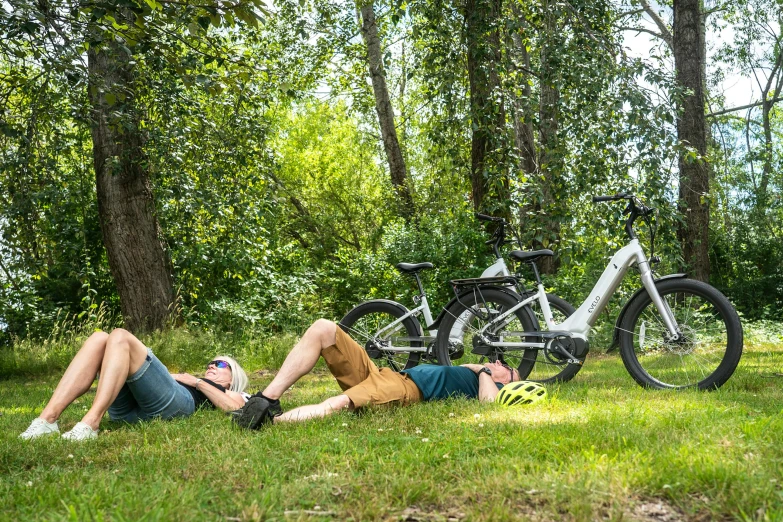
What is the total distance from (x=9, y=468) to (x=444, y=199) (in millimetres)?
11942

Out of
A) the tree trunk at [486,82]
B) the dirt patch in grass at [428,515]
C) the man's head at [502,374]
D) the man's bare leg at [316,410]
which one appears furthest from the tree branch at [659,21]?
the dirt patch in grass at [428,515]

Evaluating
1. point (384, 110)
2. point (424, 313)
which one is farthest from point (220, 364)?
point (384, 110)

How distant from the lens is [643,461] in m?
2.80

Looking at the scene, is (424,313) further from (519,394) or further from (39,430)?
(39,430)

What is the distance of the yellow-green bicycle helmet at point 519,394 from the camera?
4.46m

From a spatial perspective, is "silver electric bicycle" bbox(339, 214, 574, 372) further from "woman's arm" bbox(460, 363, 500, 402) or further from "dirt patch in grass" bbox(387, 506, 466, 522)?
"dirt patch in grass" bbox(387, 506, 466, 522)

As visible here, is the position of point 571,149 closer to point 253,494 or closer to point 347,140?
point 253,494

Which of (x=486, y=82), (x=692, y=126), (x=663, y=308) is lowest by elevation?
(x=663, y=308)

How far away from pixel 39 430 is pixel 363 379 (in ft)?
6.14

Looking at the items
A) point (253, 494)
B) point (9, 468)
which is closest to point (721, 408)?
point (253, 494)

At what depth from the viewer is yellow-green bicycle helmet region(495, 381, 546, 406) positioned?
446cm

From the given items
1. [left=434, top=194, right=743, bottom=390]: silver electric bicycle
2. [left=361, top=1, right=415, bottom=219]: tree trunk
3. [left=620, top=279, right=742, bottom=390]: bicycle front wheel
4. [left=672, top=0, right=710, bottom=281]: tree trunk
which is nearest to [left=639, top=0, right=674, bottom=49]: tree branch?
[left=672, top=0, right=710, bottom=281]: tree trunk

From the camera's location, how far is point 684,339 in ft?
16.9

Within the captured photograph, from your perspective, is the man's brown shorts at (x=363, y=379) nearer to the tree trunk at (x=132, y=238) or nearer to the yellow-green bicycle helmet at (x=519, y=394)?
the yellow-green bicycle helmet at (x=519, y=394)
